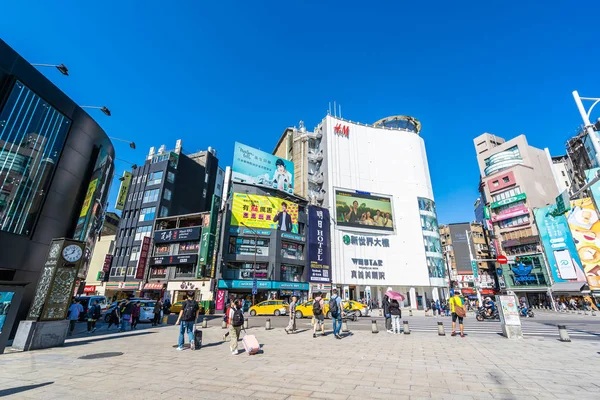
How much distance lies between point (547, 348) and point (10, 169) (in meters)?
21.0

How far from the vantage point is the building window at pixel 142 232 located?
4591 cm

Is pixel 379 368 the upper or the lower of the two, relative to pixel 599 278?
lower

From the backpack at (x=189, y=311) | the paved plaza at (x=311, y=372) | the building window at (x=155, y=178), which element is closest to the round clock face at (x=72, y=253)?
the paved plaza at (x=311, y=372)

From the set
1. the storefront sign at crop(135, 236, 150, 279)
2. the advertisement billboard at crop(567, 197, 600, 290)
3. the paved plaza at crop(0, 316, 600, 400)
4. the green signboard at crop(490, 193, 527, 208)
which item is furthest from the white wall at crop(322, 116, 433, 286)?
the paved plaza at crop(0, 316, 600, 400)

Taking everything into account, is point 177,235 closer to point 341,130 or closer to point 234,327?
point 341,130

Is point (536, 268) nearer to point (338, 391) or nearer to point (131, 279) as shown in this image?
point (338, 391)

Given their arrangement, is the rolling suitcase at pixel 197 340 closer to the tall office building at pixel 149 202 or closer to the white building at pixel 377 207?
the white building at pixel 377 207

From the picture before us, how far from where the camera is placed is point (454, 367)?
6555 millimetres

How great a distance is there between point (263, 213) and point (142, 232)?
21819mm

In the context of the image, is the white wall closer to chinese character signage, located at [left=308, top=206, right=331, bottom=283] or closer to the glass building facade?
chinese character signage, located at [left=308, top=206, right=331, bottom=283]

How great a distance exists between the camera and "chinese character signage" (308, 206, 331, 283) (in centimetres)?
4212

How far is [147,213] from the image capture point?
47.7 m

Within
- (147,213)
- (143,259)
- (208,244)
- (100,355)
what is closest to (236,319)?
(100,355)

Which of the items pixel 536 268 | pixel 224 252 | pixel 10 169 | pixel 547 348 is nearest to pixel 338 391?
pixel 547 348
